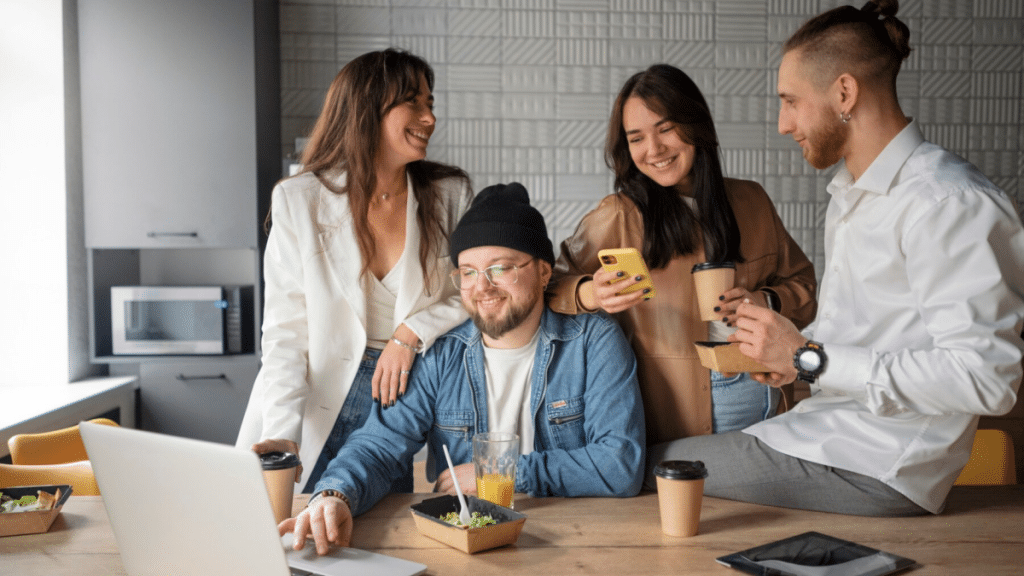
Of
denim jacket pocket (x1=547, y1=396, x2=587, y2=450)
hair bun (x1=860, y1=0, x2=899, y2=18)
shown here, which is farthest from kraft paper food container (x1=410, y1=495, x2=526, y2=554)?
hair bun (x1=860, y1=0, x2=899, y2=18)

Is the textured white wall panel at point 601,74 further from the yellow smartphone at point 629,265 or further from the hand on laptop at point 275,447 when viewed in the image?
the hand on laptop at point 275,447

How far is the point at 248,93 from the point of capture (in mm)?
3623

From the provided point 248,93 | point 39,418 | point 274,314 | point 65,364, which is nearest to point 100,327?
point 65,364

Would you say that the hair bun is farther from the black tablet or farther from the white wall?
the white wall

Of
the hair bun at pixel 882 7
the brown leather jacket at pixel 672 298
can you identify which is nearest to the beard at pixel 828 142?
the hair bun at pixel 882 7

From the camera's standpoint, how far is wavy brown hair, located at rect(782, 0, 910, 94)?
1.76 metres

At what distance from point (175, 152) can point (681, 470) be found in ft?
9.84

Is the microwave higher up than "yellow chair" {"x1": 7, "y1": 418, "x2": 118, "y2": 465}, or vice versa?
the microwave

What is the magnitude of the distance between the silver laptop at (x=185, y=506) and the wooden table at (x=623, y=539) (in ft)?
0.53

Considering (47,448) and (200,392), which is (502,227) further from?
(200,392)

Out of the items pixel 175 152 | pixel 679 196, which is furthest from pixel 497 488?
pixel 175 152

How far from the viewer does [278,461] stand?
57.7 inches

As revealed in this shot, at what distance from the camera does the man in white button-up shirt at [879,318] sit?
1.49 m

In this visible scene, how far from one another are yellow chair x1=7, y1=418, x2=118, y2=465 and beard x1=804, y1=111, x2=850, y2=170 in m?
1.86
